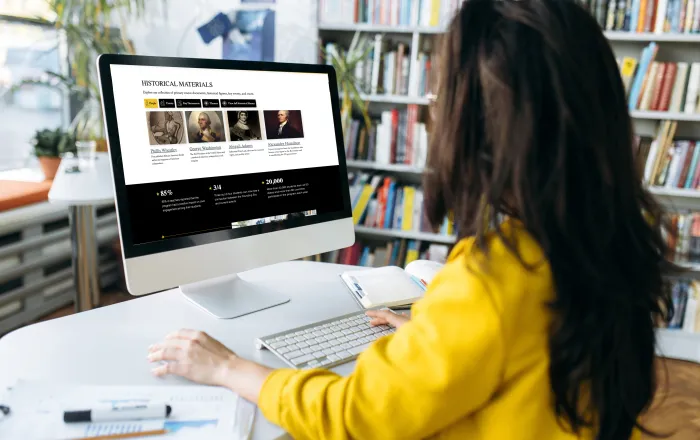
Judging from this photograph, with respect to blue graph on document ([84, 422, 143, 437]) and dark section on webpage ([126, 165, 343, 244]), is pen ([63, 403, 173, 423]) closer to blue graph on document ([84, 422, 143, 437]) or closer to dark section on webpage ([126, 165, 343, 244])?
blue graph on document ([84, 422, 143, 437])

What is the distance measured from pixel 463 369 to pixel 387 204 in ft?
7.87

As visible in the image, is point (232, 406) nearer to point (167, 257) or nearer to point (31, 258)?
point (167, 257)

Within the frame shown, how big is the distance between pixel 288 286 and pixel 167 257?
32 cm

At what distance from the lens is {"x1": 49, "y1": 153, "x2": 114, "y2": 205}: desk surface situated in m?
1.74

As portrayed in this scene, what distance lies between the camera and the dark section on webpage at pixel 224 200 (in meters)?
0.96

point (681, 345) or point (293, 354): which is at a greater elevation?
point (293, 354)

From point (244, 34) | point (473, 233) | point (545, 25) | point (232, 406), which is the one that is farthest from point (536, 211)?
point (244, 34)

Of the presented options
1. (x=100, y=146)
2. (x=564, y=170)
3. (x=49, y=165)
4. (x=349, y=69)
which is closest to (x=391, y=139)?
(x=349, y=69)

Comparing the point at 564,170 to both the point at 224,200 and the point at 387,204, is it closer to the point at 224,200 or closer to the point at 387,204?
the point at 224,200

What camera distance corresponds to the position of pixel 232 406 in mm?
752

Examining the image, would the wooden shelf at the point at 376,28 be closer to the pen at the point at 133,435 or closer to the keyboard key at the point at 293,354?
the keyboard key at the point at 293,354

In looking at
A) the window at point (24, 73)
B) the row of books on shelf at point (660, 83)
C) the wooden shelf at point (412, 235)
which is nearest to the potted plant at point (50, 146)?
the window at point (24, 73)

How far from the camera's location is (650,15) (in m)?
2.60

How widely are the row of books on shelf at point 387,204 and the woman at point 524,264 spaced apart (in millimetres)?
2259
